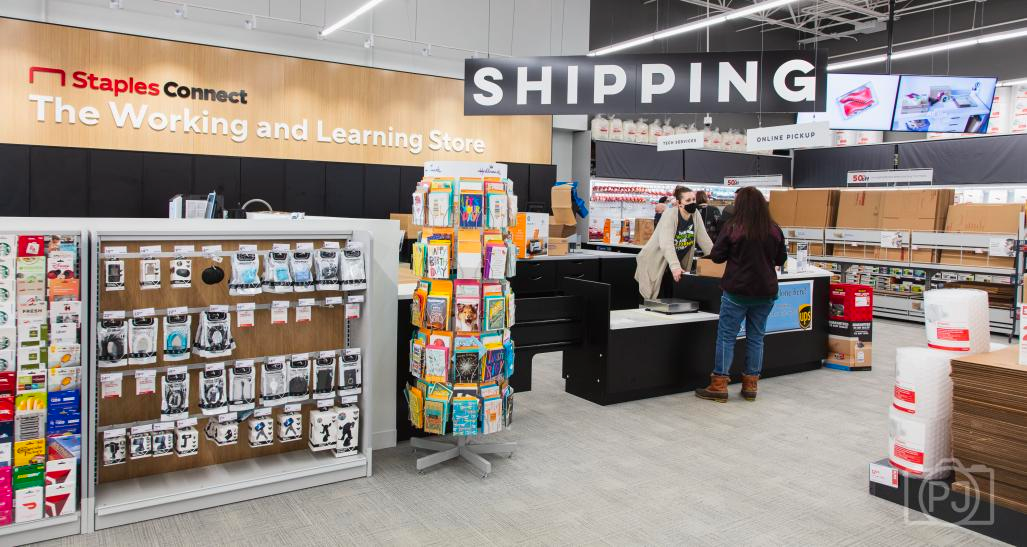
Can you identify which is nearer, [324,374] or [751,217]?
[324,374]

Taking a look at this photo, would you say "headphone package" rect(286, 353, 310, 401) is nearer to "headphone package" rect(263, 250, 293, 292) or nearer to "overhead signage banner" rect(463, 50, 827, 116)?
"headphone package" rect(263, 250, 293, 292)

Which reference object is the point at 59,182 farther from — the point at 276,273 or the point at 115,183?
the point at 276,273

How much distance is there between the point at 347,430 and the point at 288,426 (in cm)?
30

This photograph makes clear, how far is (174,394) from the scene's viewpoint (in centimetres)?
309

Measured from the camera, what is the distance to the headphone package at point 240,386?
10.7 feet

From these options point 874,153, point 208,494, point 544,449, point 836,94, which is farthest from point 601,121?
point 208,494

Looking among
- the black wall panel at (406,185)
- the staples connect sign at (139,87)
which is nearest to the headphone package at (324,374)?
the staples connect sign at (139,87)

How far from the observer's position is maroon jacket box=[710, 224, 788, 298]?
4.86 m

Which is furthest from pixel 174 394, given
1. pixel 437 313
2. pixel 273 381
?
pixel 437 313

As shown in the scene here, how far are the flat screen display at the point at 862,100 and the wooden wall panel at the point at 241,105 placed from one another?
4384 millimetres

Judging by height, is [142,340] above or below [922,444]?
above

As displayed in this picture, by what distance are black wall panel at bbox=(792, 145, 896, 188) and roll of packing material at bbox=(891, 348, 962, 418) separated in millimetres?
12009

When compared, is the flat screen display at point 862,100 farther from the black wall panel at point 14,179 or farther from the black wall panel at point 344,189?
the black wall panel at point 14,179

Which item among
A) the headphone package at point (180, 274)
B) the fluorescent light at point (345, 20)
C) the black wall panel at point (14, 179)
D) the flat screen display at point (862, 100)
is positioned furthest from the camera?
the flat screen display at point (862, 100)
